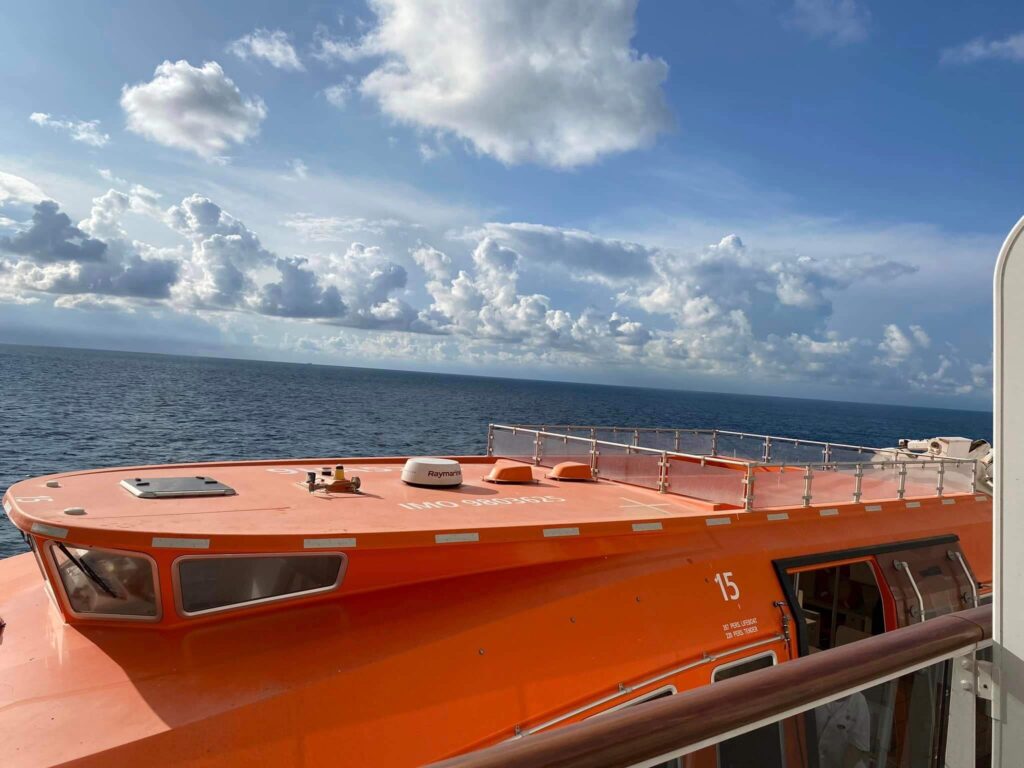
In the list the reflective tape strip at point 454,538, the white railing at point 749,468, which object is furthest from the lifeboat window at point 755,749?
the white railing at point 749,468

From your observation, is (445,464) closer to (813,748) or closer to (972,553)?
(813,748)

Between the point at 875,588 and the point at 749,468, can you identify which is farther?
the point at 875,588

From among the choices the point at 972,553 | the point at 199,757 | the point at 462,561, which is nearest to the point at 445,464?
the point at 462,561

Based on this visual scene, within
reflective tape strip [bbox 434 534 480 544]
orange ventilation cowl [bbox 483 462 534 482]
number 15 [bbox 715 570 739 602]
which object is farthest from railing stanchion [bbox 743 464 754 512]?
reflective tape strip [bbox 434 534 480 544]

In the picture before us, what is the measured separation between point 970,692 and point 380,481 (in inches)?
272

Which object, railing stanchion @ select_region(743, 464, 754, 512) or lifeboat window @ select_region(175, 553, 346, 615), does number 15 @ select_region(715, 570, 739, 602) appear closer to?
railing stanchion @ select_region(743, 464, 754, 512)

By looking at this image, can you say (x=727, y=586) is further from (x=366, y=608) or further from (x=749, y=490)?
(x=366, y=608)

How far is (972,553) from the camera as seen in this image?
987 centimetres

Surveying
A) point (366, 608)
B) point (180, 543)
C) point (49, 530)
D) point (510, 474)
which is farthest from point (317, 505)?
point (510, 474)

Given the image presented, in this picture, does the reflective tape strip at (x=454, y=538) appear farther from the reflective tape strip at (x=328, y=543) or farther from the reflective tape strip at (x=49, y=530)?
the reflective tape strip at (x=49, y=530)

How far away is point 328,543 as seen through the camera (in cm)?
535

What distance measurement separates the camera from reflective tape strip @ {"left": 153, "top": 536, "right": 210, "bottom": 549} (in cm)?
495

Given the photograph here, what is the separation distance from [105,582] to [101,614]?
0.25m

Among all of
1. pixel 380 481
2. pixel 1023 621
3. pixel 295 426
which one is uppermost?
pixel 1023 621
